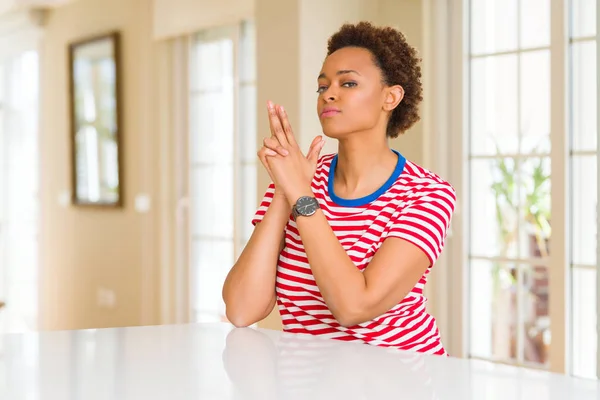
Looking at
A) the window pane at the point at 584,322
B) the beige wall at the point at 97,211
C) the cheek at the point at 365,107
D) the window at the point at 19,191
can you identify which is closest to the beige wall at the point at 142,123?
the beige wall at the point at 97,211

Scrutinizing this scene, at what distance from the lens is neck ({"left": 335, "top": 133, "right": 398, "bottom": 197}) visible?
1605mm

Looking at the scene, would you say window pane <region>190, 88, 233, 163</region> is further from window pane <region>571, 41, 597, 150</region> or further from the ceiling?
window pane <region>571, 41, 597, 150</region>

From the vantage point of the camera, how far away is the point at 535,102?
10.2 feet

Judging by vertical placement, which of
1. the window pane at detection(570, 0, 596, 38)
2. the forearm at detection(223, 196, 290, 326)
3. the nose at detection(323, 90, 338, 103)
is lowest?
the forearm at detection(223, 196, 290, 326)

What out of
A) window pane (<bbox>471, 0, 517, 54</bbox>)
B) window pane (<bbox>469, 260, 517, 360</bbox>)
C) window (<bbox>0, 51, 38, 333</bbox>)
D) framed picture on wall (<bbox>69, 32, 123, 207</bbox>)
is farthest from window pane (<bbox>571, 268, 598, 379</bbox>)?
window (<bbox>0, 51, 38, 333</bbox>)

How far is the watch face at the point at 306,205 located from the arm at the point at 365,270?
0.04ft

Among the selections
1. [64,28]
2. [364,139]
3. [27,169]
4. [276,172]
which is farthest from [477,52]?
[27,169]

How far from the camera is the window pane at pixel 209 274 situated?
458 centimetres

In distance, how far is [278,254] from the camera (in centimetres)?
162

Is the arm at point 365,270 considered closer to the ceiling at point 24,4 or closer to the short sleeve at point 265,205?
the short sleeve at point 265,205

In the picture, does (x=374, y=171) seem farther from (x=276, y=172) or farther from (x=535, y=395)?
(x=535, y=395)

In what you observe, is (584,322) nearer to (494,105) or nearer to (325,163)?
(494,105)

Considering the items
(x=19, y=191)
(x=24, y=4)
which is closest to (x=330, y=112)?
(x=24, y=4)

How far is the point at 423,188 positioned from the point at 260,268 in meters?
0.35
